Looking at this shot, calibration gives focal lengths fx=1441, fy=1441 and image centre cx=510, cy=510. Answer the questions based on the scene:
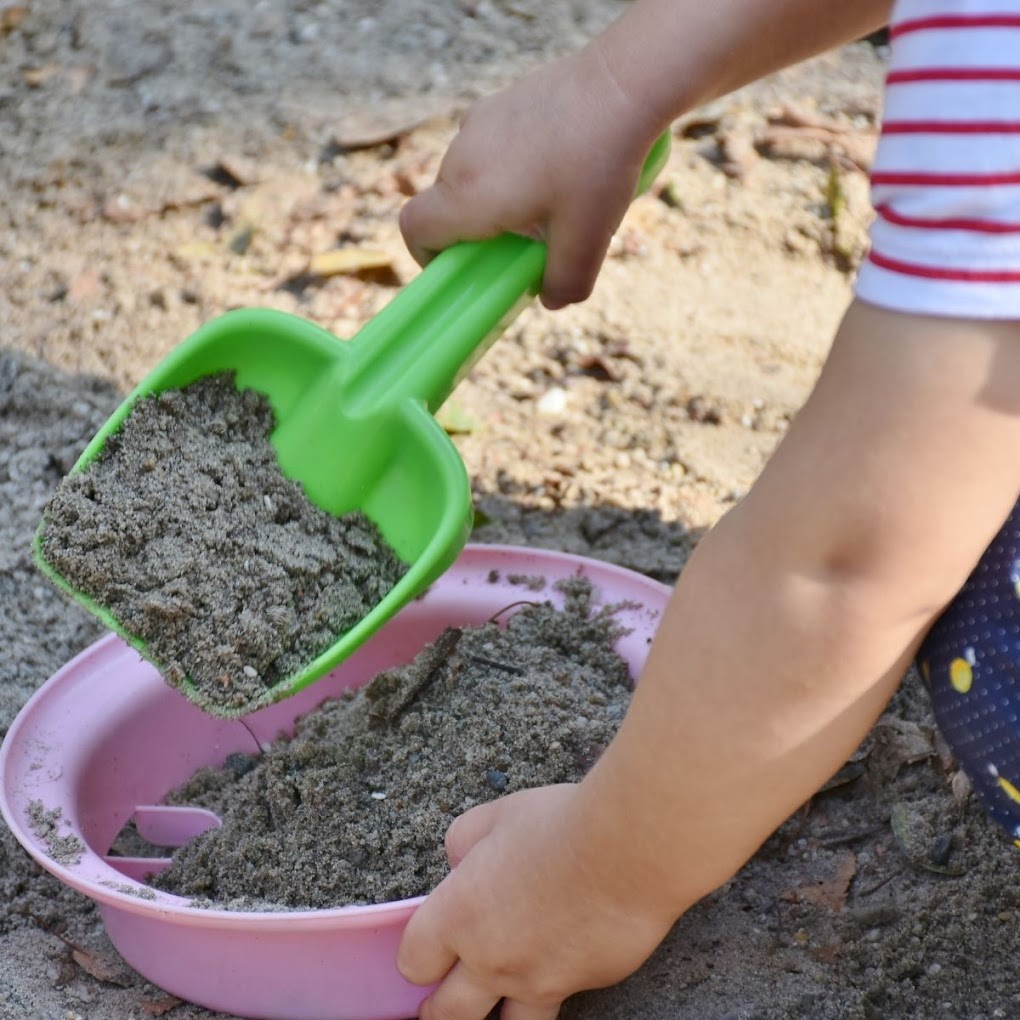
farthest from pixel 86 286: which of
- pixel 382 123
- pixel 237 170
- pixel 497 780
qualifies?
pixel 497 780

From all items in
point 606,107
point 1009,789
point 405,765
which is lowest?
point 405,765

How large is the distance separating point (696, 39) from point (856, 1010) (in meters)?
0.73

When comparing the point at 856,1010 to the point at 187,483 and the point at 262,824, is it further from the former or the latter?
the point at 187,483

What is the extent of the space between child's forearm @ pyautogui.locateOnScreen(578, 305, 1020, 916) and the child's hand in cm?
3

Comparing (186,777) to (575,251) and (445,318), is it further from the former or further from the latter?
(575,251)

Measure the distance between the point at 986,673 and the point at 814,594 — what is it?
0.20 metres

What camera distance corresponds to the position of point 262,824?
116cm

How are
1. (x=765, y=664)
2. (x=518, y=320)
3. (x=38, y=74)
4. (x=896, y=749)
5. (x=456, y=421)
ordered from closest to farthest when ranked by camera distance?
(x=765, y=664) < (x=896, y=749) < (x=456, y=421) < (x=518, y=320) < (x=38, y=74)

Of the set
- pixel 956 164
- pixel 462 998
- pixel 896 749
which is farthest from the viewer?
pixel 896 749

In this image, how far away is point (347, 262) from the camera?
1.87 meters

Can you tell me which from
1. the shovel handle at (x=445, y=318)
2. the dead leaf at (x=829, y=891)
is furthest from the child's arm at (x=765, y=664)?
the shovel handle at (x=445, y=318)

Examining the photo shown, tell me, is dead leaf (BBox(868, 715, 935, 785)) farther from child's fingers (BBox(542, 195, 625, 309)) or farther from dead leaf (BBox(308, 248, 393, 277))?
dead leaf (BBox(308, 248, 393, 277))

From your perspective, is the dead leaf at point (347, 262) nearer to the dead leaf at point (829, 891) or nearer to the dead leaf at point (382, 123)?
the dead leaf at point (382, 123)

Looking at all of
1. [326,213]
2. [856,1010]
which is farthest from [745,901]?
[326,213]
